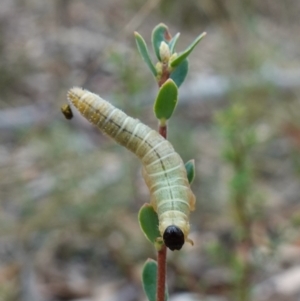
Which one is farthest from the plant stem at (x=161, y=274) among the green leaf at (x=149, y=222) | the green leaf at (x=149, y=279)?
the green leaf at (x=149, y=279)

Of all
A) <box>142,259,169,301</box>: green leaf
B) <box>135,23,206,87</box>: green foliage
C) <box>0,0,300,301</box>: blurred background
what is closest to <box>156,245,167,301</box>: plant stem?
<box>142,259,169,301</box>: green leaf

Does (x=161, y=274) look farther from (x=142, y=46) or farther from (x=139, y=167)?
(x=139, y=167)

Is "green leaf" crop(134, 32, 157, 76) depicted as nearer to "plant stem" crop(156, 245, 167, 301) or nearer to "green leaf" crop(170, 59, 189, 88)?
"green leaf" crop(170, 59, 189, 88)

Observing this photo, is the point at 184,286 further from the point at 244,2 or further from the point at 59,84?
the point at 244,2

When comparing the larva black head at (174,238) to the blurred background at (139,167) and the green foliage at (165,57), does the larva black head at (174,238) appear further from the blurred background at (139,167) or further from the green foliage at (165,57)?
the blurred background at (139,167)

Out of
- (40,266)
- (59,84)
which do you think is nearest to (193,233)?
(40,266)

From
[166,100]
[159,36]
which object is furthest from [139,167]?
[166,100]
